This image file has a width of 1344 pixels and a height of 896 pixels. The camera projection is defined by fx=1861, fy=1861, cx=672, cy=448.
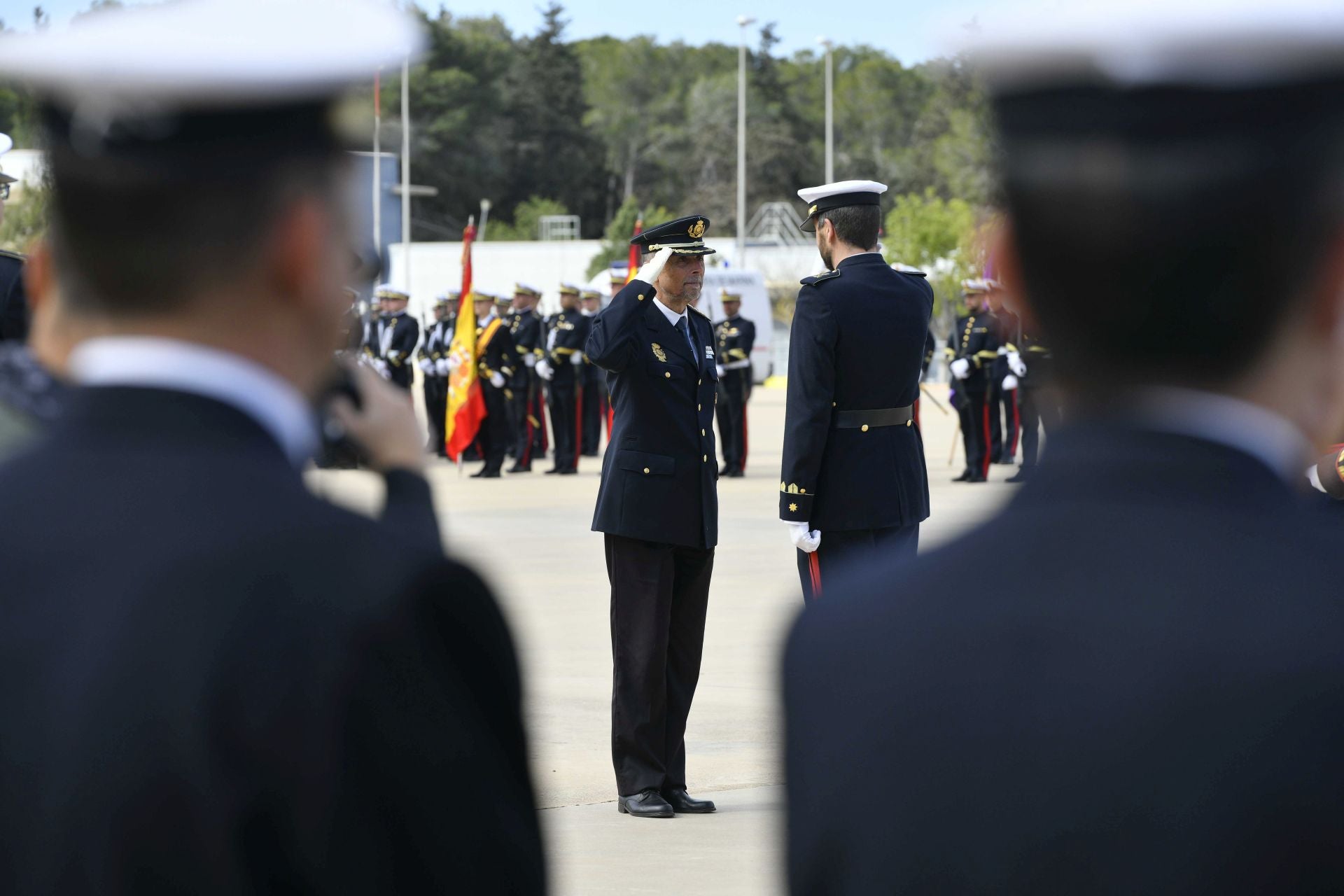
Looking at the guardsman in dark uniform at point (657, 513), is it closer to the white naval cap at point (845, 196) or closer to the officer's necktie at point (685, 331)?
the officer's necktie at point (685, 331)

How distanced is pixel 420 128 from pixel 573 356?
218ft

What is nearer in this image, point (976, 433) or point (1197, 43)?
point (1197, 43)

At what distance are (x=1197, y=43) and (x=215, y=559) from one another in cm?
79

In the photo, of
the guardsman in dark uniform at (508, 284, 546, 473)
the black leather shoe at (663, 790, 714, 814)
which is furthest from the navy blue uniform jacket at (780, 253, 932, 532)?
the guardsman in dark uniform at (508, 284, 546, 473)

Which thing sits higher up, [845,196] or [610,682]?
[845,196]

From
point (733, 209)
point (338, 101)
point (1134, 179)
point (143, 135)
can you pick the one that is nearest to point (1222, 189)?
point (1134, 179)

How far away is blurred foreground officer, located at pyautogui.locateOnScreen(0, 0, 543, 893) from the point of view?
1360 mm

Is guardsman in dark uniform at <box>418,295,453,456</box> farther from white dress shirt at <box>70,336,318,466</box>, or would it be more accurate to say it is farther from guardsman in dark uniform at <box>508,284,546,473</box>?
white dress shirt at <box>70,336,318,466</box>

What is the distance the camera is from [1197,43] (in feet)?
4.17

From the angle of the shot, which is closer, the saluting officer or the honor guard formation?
the honor guard formation

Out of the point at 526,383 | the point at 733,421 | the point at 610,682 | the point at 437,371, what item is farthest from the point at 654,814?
the point at 437,371

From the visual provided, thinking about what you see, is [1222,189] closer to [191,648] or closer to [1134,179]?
[1134,179]

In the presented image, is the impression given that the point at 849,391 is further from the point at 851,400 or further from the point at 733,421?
the point at 733,421

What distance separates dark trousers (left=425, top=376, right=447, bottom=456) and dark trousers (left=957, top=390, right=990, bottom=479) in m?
6.38
